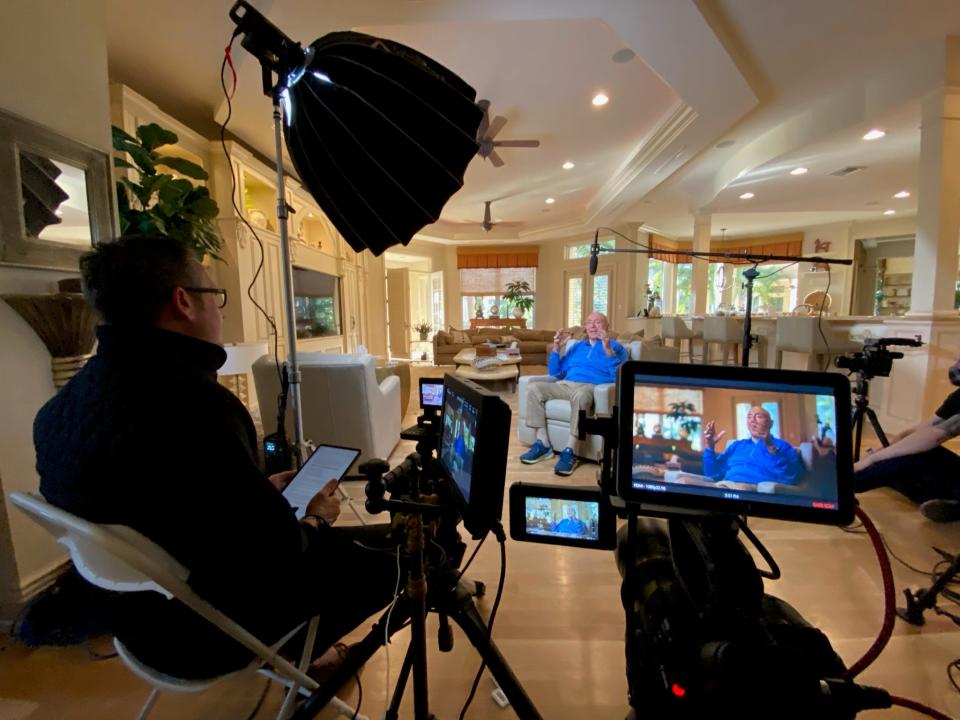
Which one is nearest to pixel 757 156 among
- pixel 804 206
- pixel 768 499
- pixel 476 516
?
pixel 804 206

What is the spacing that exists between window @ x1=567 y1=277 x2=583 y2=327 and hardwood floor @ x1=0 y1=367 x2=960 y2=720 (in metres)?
7.32

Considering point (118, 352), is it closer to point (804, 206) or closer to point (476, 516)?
point (476, 516)

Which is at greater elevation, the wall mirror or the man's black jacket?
the wall mirror

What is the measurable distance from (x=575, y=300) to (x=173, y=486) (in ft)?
28.9


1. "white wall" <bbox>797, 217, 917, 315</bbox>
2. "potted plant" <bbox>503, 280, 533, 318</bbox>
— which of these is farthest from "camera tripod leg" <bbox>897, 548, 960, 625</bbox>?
"potted plant" <bbox>503, 280, 533, 318</bbox>

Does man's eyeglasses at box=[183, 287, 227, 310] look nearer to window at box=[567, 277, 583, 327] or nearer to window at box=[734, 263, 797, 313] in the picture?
window at box=[567, 277, 583, 327]

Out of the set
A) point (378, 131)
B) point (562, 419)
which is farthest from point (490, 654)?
point (562, 419)

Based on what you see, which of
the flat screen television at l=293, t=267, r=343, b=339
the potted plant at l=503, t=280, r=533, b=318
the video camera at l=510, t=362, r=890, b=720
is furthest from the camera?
the potted plant at l=503, t=280, r=533, b=318

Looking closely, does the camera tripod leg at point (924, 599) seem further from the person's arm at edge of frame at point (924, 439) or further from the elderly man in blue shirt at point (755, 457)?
the elderly man in blue shirt at point (755, 457)

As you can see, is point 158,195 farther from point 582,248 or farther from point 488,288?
point 488,288

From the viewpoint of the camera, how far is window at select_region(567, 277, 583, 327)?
8781 mm

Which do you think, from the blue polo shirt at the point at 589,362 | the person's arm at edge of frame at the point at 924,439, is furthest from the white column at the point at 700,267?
the person's arm at edge of frame at the point at 924,439

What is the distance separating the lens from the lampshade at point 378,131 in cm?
81

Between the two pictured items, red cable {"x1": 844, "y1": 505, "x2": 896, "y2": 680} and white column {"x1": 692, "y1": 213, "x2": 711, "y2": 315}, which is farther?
white column {"x1": 692, "y1": 213, "x2": 711, "y2": 315}
